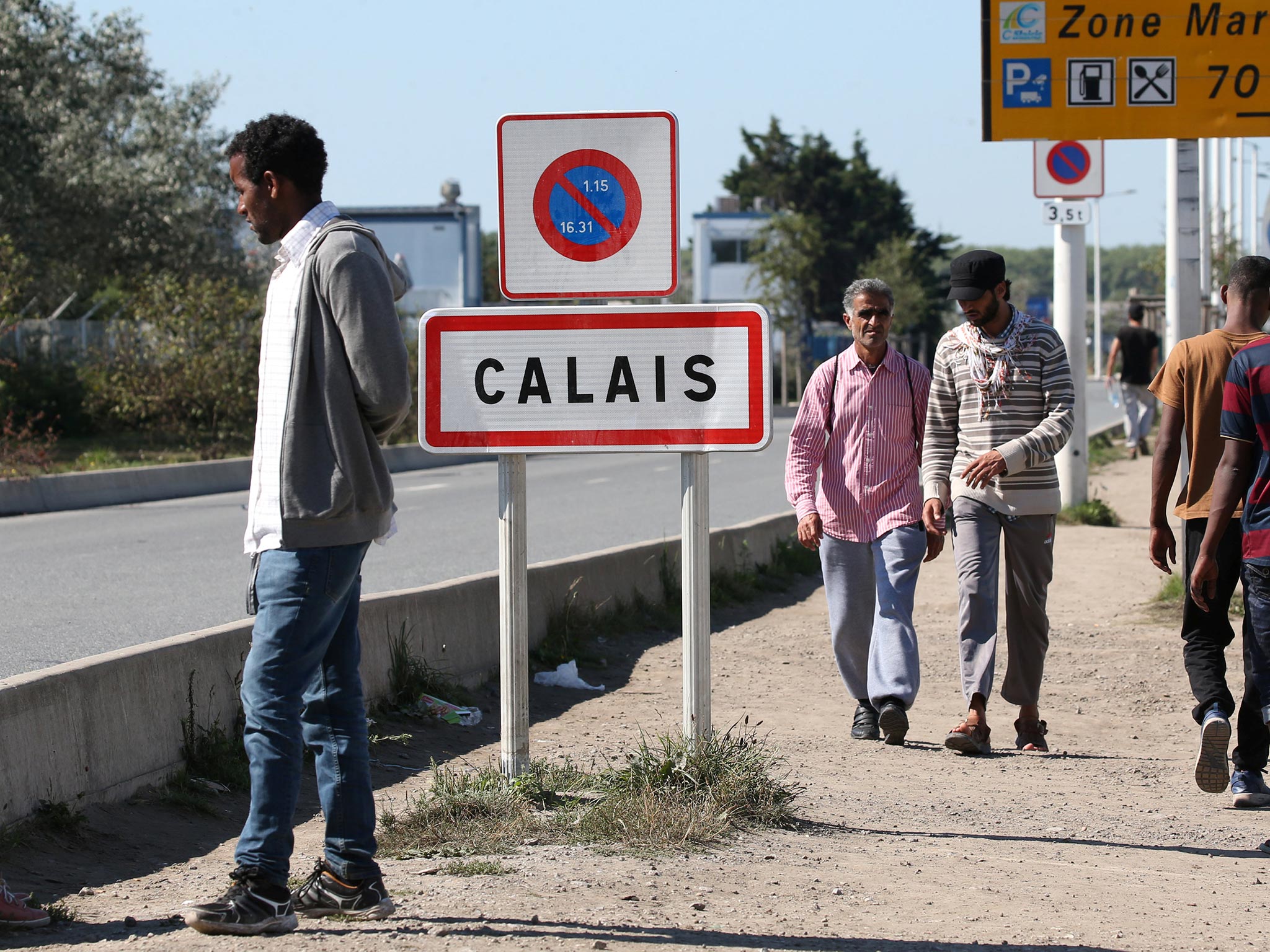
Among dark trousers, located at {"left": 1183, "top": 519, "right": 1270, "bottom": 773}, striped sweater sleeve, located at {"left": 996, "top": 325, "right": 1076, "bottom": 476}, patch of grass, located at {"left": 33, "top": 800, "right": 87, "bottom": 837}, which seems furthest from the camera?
striped sweater sleeve, located at {"left": 996, "top": 325, "right": 1076, "bottom": 476}

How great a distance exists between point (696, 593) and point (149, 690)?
185 cm

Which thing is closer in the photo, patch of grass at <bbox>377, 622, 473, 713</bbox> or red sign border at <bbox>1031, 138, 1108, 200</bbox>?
patch of grass at <bbox>377, 622, 473, 713</bbox>

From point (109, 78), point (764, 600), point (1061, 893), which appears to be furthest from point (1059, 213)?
point (109, 78)

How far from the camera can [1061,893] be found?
4281 millimetres

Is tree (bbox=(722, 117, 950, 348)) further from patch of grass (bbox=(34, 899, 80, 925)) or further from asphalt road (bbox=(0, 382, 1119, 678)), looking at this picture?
patch of grass (bbox=(34, 899, 80, 925))

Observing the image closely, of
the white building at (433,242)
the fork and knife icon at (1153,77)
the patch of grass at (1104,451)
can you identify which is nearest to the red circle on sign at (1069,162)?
the fork and knife icon at (1153,77)

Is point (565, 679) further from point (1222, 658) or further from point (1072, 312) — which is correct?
point (1072, 312)

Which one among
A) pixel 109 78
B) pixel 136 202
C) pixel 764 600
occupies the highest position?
pixel 109 78

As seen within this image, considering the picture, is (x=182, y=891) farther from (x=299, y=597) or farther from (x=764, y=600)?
(x=764, y=600)

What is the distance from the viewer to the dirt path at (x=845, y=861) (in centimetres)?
382

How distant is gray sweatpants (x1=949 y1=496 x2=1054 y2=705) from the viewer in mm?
6523

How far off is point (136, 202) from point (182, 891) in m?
31.3

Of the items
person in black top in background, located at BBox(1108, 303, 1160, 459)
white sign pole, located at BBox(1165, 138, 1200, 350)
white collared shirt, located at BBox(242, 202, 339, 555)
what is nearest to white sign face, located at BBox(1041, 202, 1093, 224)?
white sign pole, located at BBox(1165, 138, 1200, 350)

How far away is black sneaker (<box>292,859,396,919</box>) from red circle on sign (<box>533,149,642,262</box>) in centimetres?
203
